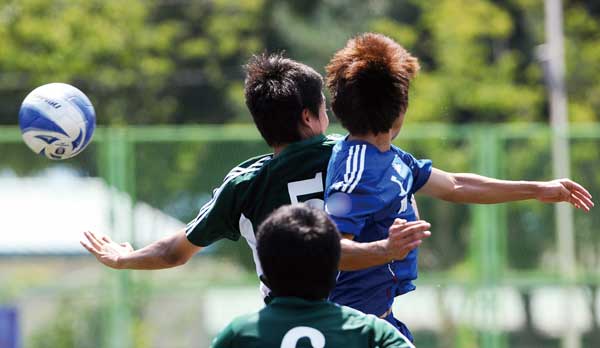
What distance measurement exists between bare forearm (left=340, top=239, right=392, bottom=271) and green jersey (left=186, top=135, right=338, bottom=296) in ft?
1.59

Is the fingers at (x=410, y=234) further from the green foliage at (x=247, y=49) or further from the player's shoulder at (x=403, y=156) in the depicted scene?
the green foliage at (x=247, y=49)

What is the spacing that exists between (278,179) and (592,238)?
8.38 m

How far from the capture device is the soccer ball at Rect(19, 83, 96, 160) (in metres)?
5.88

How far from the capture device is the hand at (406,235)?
4055mm

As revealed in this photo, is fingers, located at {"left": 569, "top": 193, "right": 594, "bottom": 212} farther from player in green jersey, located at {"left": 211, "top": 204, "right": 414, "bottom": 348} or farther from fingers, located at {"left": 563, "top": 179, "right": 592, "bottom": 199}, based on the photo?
player in green jersey, located at {"left": 211, "top": 204, "right": 414, "bottom": 348}

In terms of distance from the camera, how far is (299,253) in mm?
3654

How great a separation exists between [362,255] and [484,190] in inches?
42.7

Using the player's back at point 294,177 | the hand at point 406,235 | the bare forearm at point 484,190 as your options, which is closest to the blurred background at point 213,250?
the bare forearm at point 484,190

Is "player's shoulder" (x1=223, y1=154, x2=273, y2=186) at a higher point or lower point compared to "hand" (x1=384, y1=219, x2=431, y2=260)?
higher

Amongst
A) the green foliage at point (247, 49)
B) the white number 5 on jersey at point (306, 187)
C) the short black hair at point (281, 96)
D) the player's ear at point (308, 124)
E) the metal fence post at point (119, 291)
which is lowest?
the metal fence post at point (119, 291)

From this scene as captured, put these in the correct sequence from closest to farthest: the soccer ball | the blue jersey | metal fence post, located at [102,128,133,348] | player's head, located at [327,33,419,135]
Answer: the blue jersey
player's head, located at [327,33,419,135]
the soccer ball
metal fence post, located at [102,128,133,348]

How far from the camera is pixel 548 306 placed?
1250 cm

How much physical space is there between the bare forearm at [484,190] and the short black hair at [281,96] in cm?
76

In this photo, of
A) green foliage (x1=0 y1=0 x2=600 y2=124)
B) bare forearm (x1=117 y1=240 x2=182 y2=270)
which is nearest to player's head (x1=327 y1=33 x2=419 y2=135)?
bare forearm (x1=117 y1=240 x2=182 y2=270)
